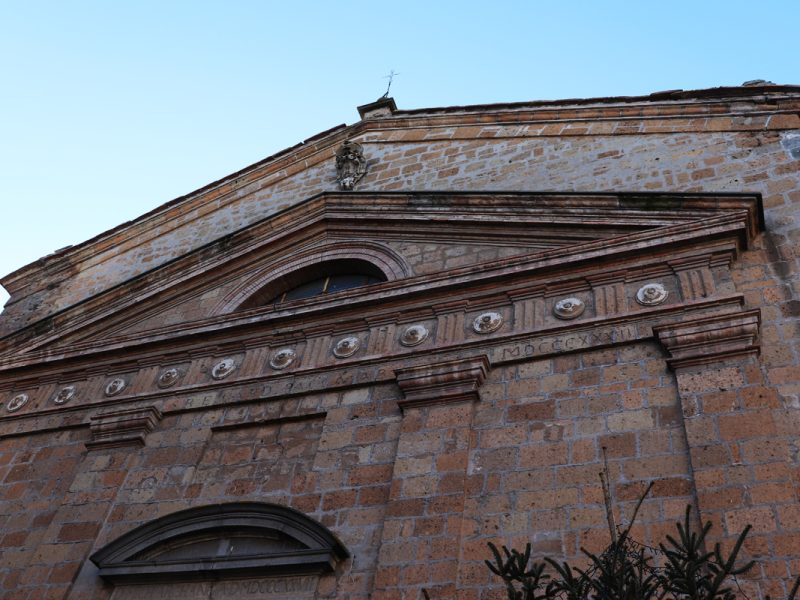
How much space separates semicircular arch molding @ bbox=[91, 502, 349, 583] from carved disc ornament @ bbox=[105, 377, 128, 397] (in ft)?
8.09

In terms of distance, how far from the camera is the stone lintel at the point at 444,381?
7336mm

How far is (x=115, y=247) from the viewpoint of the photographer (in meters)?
13.1

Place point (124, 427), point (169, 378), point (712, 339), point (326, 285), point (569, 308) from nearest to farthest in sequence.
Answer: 1. point (712, 339)
2. point (569, 308)
3. point (124, 427)
4. point (169, 378)
5. point (326, 285)

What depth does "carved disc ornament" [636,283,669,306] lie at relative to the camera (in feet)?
24.0

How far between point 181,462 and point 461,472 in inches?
115

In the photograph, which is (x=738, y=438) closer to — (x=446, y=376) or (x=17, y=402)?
(x=446, y=376)

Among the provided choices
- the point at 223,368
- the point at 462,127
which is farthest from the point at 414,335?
the point at 462,127

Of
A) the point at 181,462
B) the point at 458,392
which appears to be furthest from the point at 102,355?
the point at 458,392

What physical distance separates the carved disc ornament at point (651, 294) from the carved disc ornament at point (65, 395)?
637 centimetres

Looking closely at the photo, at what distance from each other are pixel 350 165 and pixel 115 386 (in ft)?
14.2

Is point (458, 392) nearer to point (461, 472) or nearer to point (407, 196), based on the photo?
point (461, 472)

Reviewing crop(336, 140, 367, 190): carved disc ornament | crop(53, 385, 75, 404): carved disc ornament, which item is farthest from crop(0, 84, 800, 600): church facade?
crop(336, 140, 367, 190): carved disc ornament

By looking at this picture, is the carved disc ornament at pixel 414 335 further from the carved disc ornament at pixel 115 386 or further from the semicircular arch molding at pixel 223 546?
the carved disc ornament at pixel 115 386

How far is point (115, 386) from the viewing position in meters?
9.65
